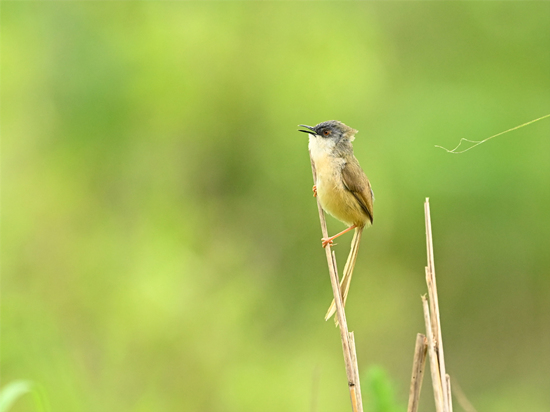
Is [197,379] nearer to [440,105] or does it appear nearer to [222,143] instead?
[222,143]

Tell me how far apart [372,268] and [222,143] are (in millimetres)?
2372

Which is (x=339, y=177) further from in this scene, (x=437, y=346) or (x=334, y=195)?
(x=437, y=346)

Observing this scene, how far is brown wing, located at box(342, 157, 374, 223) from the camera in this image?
431 cm

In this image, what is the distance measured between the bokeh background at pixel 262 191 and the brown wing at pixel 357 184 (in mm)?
2576

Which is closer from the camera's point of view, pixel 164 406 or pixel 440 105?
pixel 164 406

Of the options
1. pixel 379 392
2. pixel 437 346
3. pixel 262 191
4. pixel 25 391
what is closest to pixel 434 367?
pixel 437 346

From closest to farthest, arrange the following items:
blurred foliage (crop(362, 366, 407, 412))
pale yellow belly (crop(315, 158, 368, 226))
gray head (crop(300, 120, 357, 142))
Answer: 1. blurred foliage (crop(362, 366, 407, 412))
2. pale yellow belly (crop(315, 158, 368, 226))
3. gray head (crop(300, 120, 357, 142))

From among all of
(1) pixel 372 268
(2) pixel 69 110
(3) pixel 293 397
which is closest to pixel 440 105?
(1) pixel 372 268

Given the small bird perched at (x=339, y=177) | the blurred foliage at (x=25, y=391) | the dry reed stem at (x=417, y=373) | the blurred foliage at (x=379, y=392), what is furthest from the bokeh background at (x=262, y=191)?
the dry reed stem at (x=417, y=373)

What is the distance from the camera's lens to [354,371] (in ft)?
8.49

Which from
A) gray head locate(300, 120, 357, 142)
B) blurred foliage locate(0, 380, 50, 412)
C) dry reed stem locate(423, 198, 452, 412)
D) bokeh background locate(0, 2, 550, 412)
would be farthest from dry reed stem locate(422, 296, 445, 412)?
bokeh background locate(0, 2, 550, 412)

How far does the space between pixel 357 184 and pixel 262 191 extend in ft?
11.2

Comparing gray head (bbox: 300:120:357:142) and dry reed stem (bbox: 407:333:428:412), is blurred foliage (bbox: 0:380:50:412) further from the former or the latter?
gray head (bbox: 300:120:357:142)

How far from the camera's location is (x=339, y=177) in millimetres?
4324
